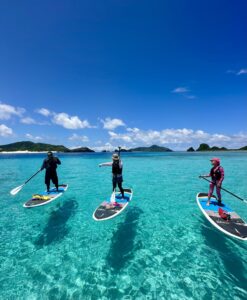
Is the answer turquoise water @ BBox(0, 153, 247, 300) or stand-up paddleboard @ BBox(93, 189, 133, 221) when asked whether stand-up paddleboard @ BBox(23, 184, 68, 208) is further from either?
stand-up paddleboard @ BBox(93, 189, 133, 221)

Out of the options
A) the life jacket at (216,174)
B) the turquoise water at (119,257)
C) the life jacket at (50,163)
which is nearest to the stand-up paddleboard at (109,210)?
the turquoise water at (119,257)

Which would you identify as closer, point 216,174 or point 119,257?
point 119,257

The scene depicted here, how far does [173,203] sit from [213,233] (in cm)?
505

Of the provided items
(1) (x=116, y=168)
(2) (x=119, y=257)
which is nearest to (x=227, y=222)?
(2) (x=119, y=257)

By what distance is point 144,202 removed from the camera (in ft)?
46.4

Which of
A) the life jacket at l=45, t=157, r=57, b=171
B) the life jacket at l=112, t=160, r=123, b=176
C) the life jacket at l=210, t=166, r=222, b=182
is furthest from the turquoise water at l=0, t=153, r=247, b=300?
the life jacket at l=45, t=157, r=57, b=171

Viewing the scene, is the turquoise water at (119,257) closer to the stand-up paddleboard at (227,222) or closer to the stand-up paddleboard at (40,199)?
the stand-up paddleboard at (227,222)

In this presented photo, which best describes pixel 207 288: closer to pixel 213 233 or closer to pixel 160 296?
pixel 160 296

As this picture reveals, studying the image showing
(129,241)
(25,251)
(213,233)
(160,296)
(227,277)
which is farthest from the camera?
(213,233)

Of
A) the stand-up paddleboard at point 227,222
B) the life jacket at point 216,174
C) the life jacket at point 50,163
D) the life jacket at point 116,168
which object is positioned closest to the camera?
the stand-up paddleboard at point 227,222

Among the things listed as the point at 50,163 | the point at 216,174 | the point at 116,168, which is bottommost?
the point at 216,174

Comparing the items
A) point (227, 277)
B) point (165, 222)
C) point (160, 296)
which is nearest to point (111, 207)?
point (165, 222)

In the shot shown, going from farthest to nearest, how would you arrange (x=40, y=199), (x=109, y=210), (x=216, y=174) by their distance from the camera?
(x=40, y=199)
(x=216, y=174)
(x=109, y=210)

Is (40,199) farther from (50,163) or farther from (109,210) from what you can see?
(109,210)
